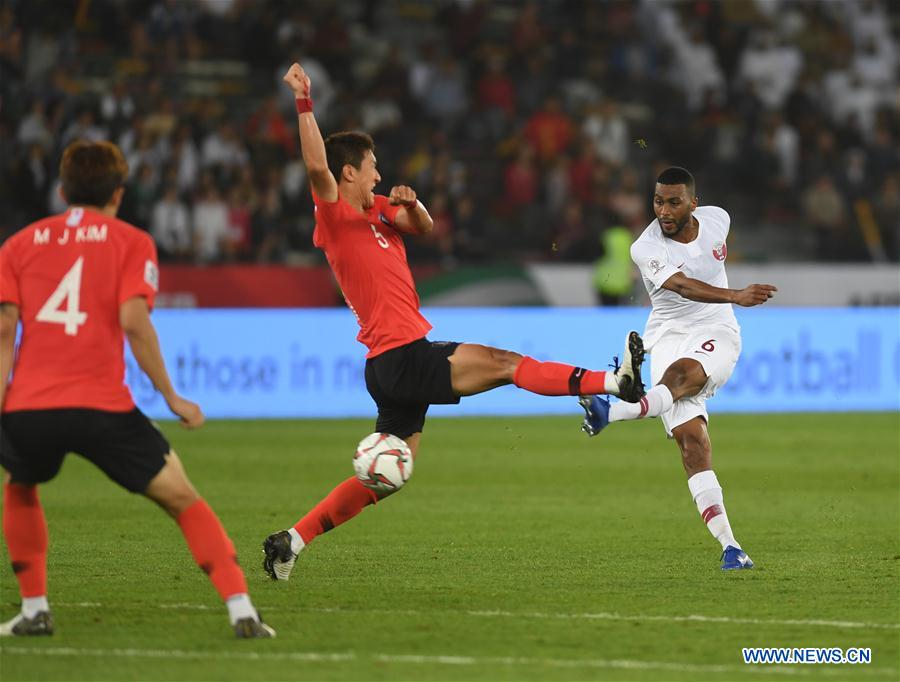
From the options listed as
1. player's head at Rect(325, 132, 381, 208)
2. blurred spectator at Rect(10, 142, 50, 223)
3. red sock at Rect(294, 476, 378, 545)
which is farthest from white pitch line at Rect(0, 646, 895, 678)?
blurred spectator at Rect(10, 142, 50, 223)

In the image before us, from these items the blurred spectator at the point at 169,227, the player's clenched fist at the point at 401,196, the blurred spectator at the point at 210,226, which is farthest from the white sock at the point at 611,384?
the blurred spectator at the point at 210,226

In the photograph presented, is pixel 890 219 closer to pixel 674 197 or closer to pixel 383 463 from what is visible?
pixel 674 197

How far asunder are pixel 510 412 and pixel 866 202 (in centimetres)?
871

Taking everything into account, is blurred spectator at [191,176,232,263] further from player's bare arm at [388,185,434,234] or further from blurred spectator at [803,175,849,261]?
player's bare arm at [388,185,434,234]

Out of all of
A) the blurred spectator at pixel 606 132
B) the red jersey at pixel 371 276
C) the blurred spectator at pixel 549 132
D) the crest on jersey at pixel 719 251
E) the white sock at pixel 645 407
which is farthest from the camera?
the blurred spectator at pixel 606 132

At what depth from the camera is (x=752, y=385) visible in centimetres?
1967

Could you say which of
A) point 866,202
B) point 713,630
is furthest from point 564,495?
point 866,202

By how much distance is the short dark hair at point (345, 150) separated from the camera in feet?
26.7

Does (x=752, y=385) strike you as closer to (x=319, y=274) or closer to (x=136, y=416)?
(x=319, y=274)

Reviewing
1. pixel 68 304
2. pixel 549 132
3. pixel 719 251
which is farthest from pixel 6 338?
pixel 549 132

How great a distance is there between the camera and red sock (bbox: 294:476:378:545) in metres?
8.27

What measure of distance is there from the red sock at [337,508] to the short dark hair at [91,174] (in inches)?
101

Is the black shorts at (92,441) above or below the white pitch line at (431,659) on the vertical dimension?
above

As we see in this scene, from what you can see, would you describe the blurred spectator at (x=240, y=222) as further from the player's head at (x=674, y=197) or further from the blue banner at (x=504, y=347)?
the player's head at (x=674, y=197)
